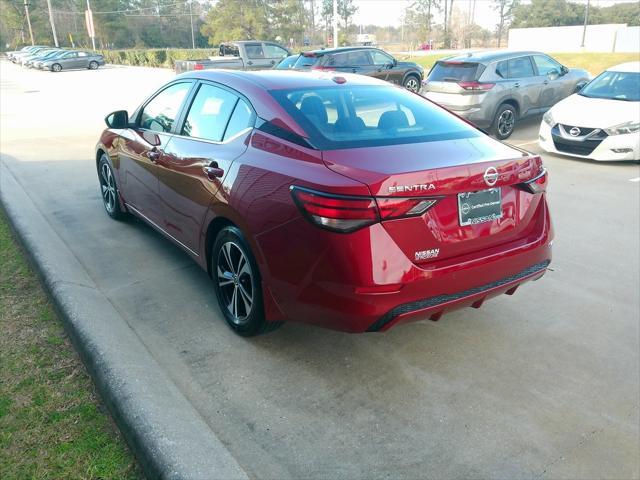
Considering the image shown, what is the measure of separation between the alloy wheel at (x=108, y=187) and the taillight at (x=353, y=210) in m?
3.58

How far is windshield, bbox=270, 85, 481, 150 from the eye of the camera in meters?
3.31

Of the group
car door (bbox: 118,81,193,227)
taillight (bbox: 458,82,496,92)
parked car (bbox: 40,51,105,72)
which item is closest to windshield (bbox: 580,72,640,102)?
taillight (bbox: 458,82,496,92)

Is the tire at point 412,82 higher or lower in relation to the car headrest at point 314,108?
lower

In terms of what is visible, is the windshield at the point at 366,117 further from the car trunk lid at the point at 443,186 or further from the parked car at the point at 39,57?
the parked car at the point at 39,57

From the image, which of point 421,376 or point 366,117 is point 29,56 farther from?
point 421,376

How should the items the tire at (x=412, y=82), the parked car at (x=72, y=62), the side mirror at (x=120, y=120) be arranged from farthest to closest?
the parked car at (x=72, y=62) → the tire at (x=412, y=82) → the side mirror at (x=120, y=120)

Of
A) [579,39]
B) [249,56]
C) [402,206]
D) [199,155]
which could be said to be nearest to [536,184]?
[402,206]

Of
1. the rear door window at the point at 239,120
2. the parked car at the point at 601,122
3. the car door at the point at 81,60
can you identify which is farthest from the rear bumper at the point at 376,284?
the car door at the point at 81,60

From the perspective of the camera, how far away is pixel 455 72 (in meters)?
10.9

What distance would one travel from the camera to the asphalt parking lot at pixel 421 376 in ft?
8.85

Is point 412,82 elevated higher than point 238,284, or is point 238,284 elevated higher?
point 412,82

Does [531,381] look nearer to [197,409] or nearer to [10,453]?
[197,409]

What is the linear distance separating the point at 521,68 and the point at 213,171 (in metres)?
9.43

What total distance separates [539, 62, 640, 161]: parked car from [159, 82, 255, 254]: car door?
21.9 ft
